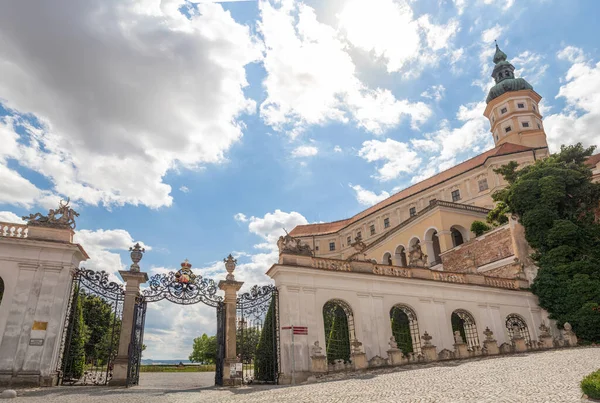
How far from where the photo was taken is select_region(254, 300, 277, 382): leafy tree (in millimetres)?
17859

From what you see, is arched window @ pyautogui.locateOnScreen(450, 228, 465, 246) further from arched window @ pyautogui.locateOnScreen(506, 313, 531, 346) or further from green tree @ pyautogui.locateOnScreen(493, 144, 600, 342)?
arched window @ pyautogui.locateOnScreen(506, 313, 531, 346)

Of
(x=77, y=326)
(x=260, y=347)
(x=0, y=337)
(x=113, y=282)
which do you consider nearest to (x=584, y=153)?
(x=260, y=347)

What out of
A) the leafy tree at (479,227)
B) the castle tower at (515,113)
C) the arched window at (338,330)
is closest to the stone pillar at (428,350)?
the arched window at (338,330)

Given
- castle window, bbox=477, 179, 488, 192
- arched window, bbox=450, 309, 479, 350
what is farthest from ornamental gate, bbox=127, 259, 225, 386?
castle window, bbox=477, 179, 488, 192

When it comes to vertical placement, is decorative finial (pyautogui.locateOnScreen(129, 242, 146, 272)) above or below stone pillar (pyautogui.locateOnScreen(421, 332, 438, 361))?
above

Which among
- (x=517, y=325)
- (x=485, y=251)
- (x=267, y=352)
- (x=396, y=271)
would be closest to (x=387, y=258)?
(x=485, y=251)

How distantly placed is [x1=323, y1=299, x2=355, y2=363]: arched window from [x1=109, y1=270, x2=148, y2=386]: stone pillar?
797cm

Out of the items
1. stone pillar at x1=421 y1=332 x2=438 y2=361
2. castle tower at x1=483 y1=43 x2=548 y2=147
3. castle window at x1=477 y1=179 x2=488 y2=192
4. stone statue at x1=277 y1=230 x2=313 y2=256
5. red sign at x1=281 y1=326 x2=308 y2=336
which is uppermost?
castle tower at x1=483 y1=43 x2=548 y2=147

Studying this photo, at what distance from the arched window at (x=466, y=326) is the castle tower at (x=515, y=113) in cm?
4201

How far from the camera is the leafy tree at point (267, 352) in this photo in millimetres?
17859

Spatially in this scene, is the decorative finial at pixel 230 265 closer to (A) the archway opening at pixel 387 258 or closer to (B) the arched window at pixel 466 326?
(B) the arched window at pixel 466 326

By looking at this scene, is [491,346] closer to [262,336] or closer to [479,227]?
[262,336]

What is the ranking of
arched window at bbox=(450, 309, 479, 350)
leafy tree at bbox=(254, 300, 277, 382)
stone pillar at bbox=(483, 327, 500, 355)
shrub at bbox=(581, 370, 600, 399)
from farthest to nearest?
arched window at bbox=(450, 309, 479, 350), stone pillar at bbox=(483, 327, 500, 355), leafy tree at bbox=(254, 300, 277, 382), shrub at bbox=(581, 370, 600, 399)

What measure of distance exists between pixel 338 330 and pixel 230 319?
508cm
